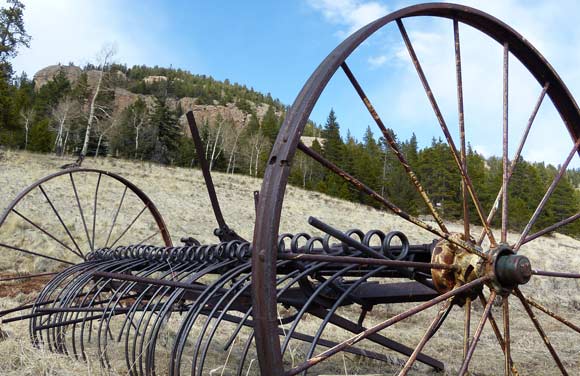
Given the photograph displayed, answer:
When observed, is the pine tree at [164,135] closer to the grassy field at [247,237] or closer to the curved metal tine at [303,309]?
the grassy field at [247,237]

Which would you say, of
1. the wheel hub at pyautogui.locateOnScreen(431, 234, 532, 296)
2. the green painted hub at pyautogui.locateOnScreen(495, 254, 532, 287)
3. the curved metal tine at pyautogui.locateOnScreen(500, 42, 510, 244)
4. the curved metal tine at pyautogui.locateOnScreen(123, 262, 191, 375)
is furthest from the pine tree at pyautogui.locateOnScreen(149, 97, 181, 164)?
the green painted hub at pyautogui.locateOnScreen(495, 254, 532, 287)

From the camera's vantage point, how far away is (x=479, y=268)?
8.22ft

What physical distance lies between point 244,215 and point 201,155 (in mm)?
15228

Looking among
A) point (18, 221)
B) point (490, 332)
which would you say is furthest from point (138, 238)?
point (490, 332)

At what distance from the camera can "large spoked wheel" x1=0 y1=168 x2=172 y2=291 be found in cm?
954

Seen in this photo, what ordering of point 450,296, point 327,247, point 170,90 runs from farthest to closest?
1. point 170,90
2. point 327,247
3. point 450,296

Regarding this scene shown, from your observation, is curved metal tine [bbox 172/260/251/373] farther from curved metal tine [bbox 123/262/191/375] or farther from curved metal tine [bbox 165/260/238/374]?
curved metal tine [bbox 123/262/191/375]

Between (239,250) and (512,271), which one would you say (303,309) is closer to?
(239,250)

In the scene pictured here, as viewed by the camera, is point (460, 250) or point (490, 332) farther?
point (490, 332)

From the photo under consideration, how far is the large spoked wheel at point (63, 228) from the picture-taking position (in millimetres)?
9536

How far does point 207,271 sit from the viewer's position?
3.15 meters

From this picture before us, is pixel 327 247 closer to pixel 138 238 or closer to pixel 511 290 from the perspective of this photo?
pixel 511 290

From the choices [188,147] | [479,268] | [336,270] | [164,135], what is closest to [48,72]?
[188,147]

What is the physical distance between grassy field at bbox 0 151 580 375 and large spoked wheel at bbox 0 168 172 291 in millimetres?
51
